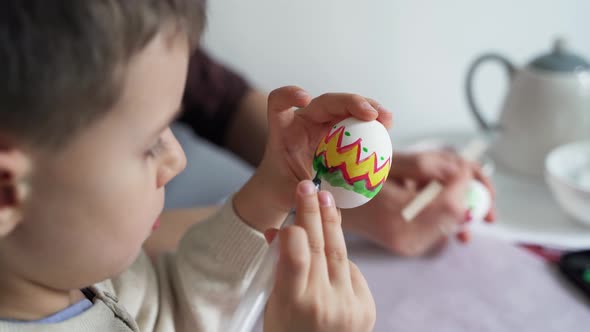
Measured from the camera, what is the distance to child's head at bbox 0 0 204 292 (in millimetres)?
303

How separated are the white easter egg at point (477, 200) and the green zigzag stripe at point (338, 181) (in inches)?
9.0

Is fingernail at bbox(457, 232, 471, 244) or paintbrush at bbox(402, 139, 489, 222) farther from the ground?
paintbrush at bbox(402, 139, 489, 222)

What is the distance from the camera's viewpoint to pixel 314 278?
1.23ft

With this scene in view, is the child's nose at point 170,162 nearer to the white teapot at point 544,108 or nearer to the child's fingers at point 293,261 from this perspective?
the child's fingers at point 293,261

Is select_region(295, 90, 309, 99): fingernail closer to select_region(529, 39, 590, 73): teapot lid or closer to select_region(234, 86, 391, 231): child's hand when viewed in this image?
select_region(234, 86, 391, 231): child's hand

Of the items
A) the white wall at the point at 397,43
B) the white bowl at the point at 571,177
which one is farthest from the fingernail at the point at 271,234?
the white wall at the point at 397,43

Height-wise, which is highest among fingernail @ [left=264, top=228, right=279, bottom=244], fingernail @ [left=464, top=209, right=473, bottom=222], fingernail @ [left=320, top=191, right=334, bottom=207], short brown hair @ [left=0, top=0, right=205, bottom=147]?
short brown hair @ [left=0, top=0, right=205, bottom=147]

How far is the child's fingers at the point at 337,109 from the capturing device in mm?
405

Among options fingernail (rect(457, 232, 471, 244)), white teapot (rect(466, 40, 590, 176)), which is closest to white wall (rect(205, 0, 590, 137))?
white teapot (rect(466, 40, 590, 176))

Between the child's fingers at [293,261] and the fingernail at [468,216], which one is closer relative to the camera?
the child's fingers at [293,261]

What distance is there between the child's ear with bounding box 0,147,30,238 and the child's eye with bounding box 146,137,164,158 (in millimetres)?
73

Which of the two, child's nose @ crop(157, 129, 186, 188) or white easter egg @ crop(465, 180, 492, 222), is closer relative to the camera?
child's nose @ crop(157, 129, 186, 188)

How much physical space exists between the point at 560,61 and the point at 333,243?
466 millimetres

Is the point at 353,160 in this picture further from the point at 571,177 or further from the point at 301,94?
the point at 571,177
